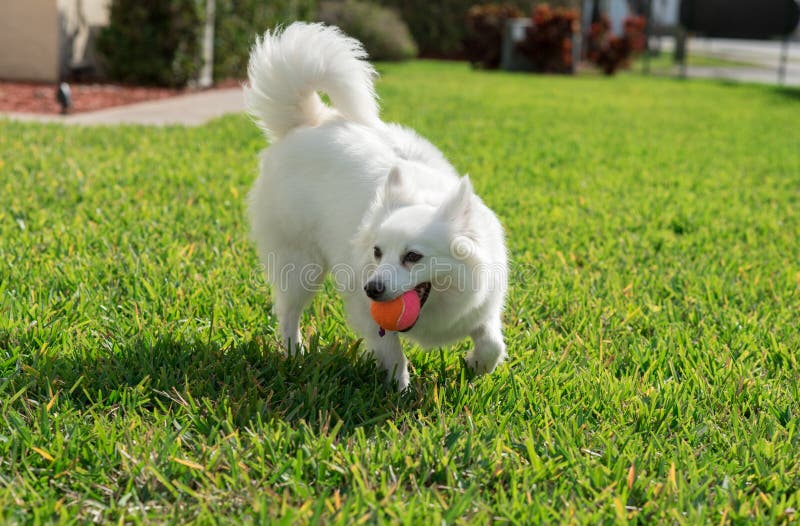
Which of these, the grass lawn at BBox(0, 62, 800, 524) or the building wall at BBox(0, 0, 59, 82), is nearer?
the grass lawn at BBox(0, 62, 800, 524)

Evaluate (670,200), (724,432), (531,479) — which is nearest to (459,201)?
(531,479)

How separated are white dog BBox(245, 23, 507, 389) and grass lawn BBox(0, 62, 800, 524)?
0.71 feet

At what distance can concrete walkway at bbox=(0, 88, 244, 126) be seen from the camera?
9211 mm

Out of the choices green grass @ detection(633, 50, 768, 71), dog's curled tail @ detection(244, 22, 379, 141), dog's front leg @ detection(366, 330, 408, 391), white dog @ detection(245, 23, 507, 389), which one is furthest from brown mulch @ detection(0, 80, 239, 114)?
green grass @ detection(633, 50, 768, 71)

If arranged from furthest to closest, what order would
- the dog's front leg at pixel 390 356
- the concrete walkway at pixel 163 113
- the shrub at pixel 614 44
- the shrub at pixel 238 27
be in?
the shrub at pixel 614 44, the shrub at pixel 238 27, the concrete walkway at pixel 163 113, the dog's front leg at pixel 390 356

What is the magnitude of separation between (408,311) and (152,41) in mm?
10982

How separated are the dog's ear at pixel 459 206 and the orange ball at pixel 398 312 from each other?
285 mm

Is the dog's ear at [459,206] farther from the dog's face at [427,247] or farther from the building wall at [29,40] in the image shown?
Result: the building wall at [29,40]

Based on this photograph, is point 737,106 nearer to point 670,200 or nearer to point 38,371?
point 670,200

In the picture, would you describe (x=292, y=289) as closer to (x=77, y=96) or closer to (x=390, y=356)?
(x=390, y=356)

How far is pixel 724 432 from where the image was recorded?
285cm

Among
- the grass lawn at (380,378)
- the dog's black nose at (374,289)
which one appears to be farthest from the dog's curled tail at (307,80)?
the dog's black nose at (374,289)

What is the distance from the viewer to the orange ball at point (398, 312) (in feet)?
9.41

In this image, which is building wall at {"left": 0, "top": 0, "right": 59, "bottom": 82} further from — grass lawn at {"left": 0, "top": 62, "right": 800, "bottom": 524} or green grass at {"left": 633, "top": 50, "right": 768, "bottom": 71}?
green grass at {"left": 633, "top": 50, "right": 768, "bottom": 71}
